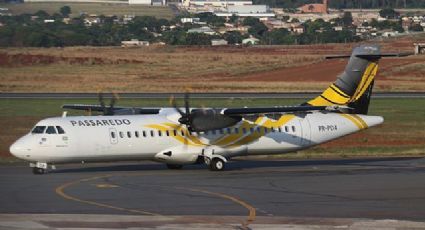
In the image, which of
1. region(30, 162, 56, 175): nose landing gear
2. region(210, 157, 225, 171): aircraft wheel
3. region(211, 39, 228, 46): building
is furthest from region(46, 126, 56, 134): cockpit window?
region(211, 39, 228, 46): building

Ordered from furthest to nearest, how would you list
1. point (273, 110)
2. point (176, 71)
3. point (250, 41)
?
point (250, 41) → point (176, 71) → point (273, 110)

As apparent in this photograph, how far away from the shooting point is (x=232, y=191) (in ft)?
102

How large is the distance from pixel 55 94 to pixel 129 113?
1437 inches

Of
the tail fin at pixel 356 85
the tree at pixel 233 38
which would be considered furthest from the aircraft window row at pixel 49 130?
the tree at pixel 233 38

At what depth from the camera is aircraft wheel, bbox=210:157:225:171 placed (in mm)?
37438

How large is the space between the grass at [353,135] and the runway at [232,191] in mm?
5849

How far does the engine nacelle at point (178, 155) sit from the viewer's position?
1455 inches

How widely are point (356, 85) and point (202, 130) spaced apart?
7432 millimetres

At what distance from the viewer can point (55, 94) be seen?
2980 inches

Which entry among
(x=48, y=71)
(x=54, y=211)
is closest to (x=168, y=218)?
(x=54, y=211)

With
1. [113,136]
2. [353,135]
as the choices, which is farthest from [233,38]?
[113,136]

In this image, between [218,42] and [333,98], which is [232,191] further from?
[218,42]

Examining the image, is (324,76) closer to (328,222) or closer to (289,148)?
(289,148)

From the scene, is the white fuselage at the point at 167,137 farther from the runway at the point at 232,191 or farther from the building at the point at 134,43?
the building at the point at 134,43
